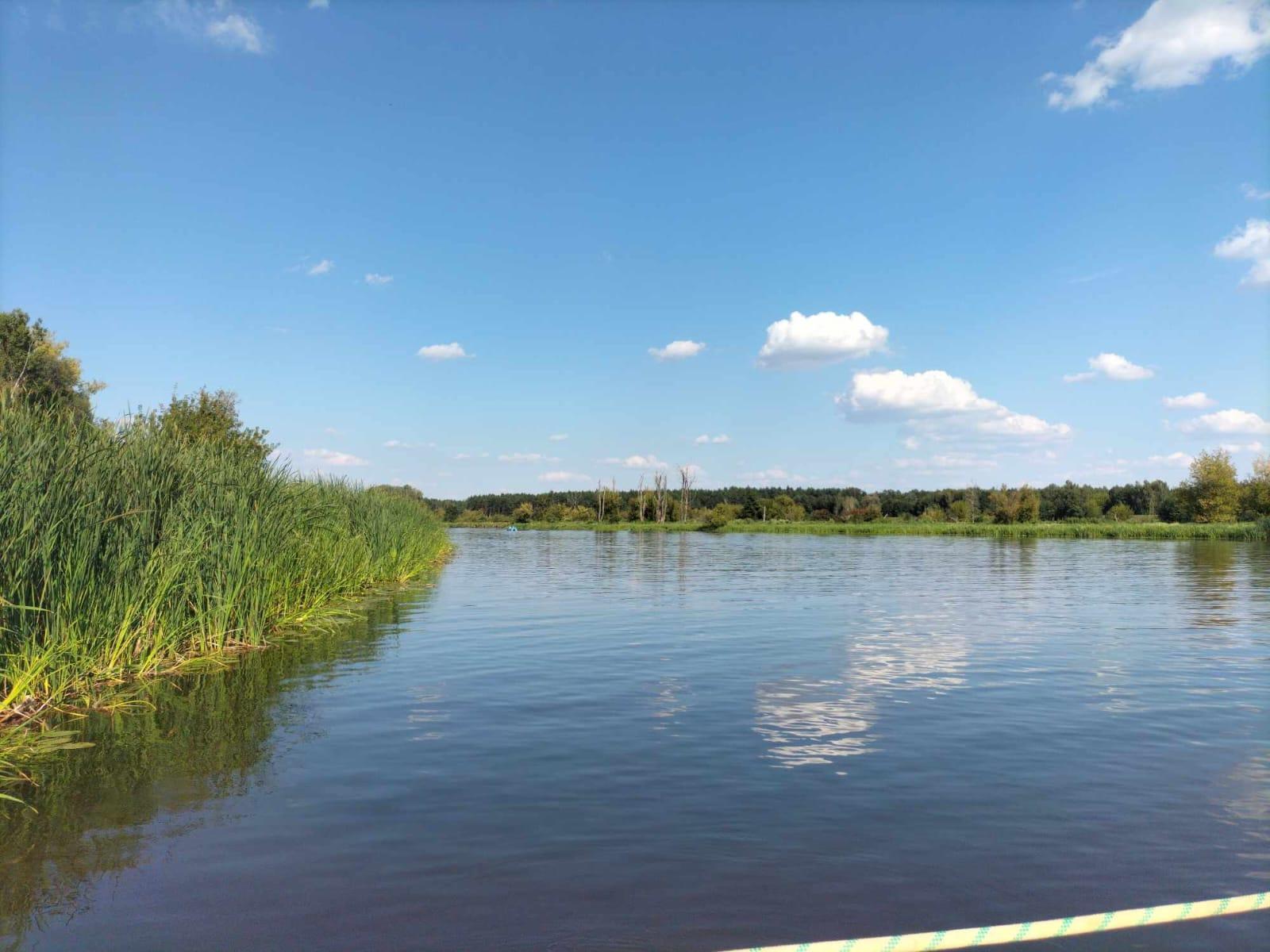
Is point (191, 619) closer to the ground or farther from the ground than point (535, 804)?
farther from the ground

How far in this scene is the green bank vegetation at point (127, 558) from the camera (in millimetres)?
9281

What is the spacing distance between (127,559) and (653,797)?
8000 millimetres

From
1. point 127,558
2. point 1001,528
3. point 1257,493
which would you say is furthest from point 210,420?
point 1257,493

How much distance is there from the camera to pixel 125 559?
1106cm

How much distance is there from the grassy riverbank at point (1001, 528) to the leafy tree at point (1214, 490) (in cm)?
474

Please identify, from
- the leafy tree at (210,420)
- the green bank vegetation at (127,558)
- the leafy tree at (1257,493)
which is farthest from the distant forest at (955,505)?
the green bank vegetation at (127,558)

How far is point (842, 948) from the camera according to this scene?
13.0 ft

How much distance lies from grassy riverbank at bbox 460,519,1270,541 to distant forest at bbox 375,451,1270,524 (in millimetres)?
5906

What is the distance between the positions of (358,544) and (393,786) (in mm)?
17408

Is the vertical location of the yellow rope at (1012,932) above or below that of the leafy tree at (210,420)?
below

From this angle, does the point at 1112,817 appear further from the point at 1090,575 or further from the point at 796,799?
the point at 1090,575

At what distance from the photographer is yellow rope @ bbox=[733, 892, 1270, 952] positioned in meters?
3.96

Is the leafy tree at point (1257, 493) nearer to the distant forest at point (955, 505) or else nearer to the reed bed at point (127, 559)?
the distant forest at point (955, 505)

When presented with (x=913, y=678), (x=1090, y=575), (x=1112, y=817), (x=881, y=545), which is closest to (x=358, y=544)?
(x=913, y=678)
